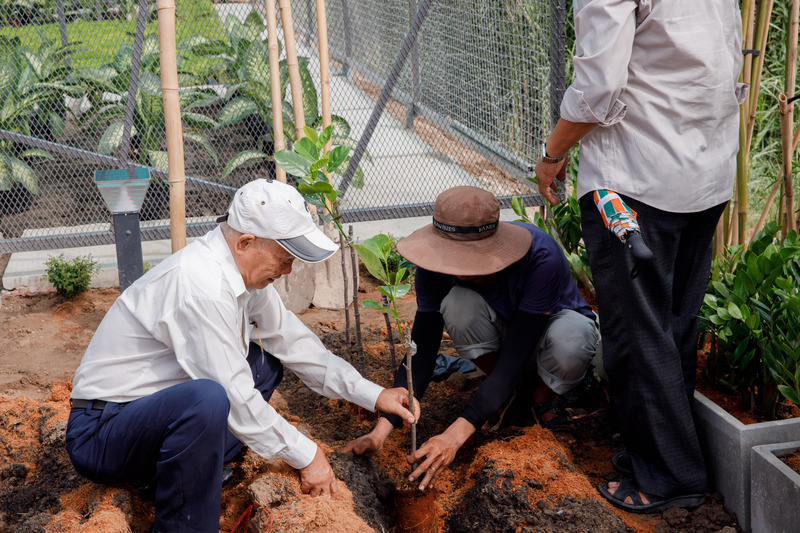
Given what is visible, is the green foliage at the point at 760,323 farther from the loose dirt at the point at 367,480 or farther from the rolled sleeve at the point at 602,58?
the rolled sleeve at the point at 602,58

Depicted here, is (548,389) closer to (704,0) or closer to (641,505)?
(641,505)

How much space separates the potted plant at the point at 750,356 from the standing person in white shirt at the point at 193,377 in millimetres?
1253

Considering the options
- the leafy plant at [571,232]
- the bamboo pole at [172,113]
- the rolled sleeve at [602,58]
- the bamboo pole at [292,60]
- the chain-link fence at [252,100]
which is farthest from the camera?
the chain-link fence at [252,100]

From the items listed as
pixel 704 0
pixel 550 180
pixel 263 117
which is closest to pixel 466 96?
pixel 263 117

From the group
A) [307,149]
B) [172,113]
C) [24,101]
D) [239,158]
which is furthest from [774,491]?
[24,101]

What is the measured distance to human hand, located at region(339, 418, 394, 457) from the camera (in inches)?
94.4

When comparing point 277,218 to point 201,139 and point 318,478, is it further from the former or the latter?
point 201,139

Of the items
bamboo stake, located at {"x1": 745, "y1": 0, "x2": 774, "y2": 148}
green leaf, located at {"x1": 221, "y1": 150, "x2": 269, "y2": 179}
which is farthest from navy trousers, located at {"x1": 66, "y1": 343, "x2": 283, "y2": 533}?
green leaf, located at {"x1": 221, "y1": 150, "x2": 269, "y2": 179}

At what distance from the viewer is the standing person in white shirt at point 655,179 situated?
1941mm

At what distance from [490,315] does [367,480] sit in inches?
30.2

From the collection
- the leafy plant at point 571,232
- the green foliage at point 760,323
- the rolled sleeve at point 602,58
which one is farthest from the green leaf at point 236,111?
the green foliage at point 760,323

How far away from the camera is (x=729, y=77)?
2.05m

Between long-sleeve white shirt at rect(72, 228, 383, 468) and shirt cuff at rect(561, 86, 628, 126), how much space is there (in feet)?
3.57

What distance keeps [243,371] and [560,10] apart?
3.05 metres
